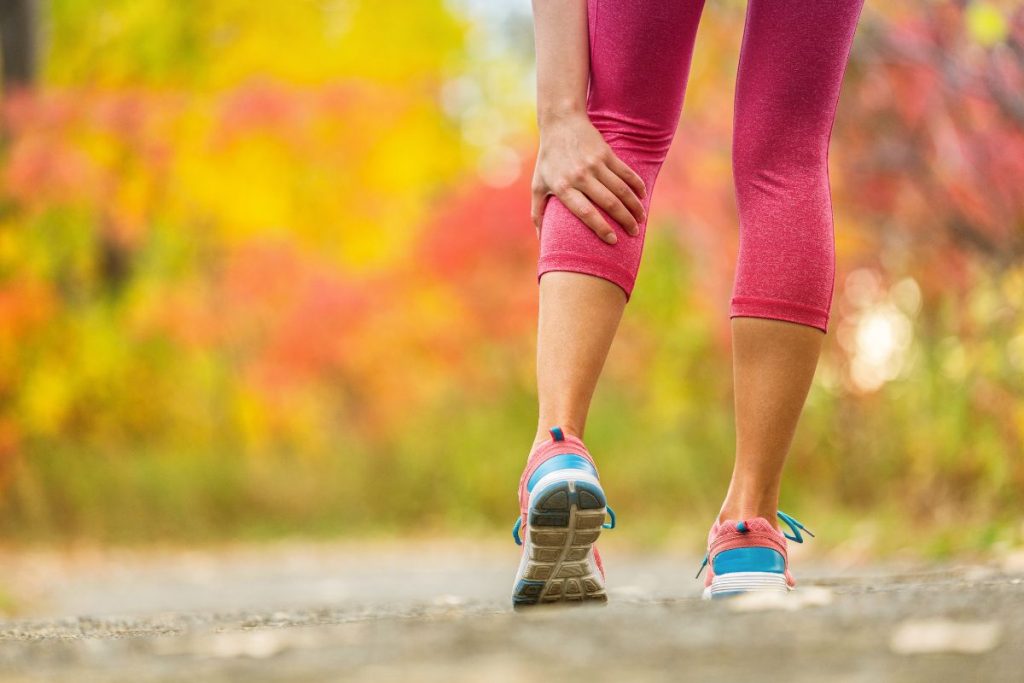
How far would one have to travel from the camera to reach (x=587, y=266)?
1385 millimetres

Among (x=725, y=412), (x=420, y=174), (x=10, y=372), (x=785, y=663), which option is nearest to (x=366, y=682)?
(x=785, y=663)

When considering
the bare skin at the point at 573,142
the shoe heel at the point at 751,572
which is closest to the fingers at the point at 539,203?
the bare skin at the point at 573,142

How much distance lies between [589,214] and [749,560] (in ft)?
1.50

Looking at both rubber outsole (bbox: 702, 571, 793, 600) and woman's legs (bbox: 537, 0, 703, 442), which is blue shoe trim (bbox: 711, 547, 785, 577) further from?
woman's legs (bbox: 537, 0, 703, 442)

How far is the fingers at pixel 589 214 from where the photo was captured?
1.39m

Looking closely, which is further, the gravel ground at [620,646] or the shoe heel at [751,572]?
the shoe heel at [751,572]

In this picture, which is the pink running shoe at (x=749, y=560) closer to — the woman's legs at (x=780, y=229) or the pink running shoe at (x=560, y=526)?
the woman's legs at (x=780, y=229)

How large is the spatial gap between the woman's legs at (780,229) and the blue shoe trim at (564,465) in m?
0.25

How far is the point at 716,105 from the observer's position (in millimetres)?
5789

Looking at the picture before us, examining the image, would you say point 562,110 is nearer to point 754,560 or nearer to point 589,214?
point 589,214

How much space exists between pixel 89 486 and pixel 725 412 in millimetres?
3800

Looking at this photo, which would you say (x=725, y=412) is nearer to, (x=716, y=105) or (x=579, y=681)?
(x=716, y=105)

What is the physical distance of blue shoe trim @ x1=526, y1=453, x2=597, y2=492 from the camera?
1300 millimetres

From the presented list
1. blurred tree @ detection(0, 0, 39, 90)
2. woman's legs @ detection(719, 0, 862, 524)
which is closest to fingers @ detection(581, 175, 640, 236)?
woman's legs @ detection(719, 0, 862, 524)
